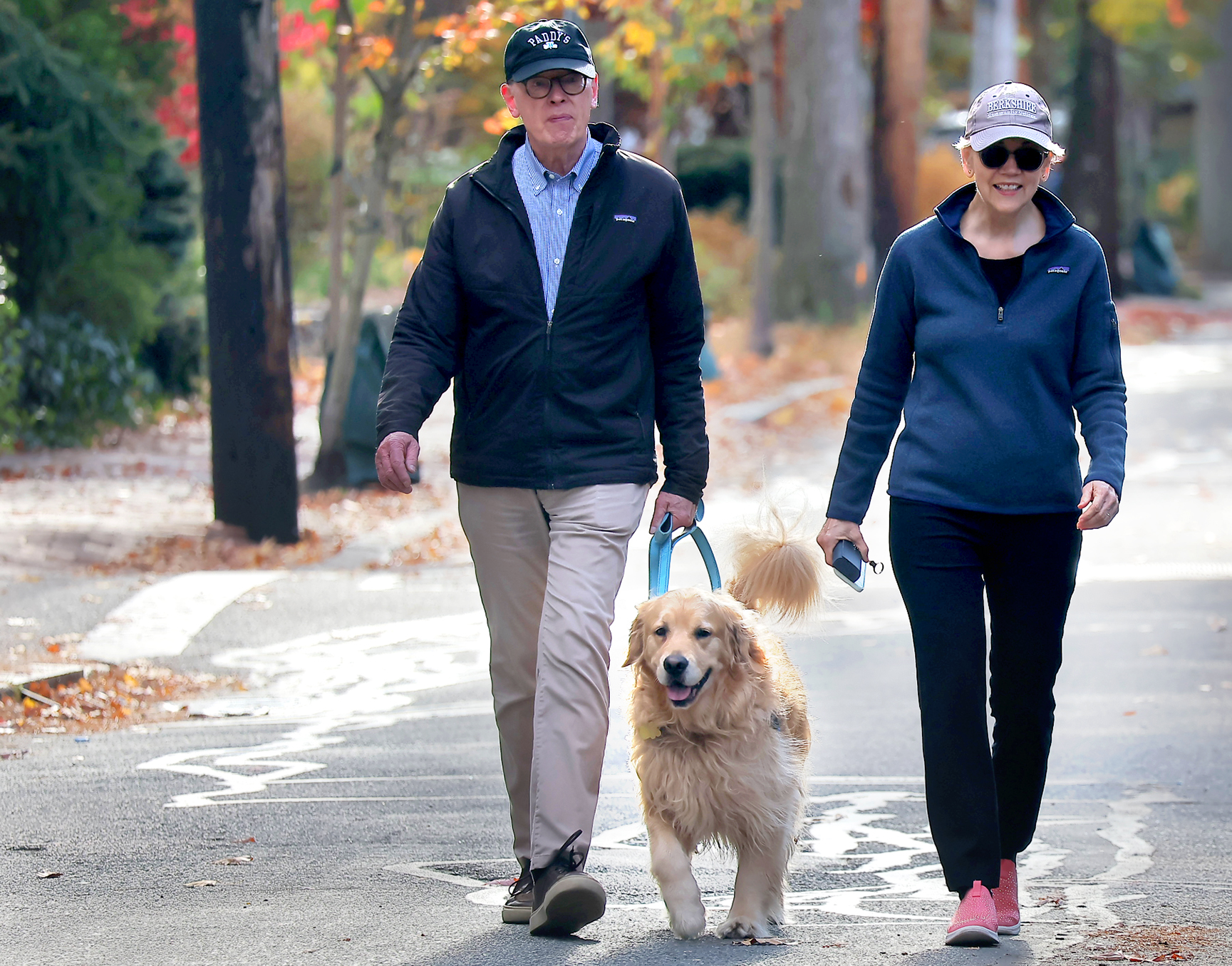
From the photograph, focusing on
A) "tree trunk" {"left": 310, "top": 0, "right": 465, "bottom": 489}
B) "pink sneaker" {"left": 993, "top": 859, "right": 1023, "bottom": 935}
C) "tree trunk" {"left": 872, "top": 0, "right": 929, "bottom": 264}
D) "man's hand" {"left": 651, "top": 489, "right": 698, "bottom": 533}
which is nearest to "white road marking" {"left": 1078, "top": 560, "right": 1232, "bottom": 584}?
"tree trunk" {"left": 310, "top": 0, "right": 465, "bottom": 489}

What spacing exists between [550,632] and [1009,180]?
1.57 meters

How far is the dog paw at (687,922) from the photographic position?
4520mm

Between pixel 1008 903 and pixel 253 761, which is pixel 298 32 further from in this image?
pixel 1008 903

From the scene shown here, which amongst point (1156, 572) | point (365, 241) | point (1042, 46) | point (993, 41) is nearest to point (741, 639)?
point (1156, 572)

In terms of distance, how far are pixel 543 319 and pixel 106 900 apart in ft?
6.34

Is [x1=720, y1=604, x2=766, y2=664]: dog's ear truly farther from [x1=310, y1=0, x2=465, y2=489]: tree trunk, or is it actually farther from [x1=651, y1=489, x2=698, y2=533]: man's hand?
[x1=310, y1=0, x2=465, y2=489]: tree trunk

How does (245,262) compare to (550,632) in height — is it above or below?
above

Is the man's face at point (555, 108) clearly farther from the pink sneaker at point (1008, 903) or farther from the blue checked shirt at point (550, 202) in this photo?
the pink sneaker at point (1008, 903)

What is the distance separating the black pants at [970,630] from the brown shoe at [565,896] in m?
0.84

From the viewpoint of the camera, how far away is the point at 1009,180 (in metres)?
4.47

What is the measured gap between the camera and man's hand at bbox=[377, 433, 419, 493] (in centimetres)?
477

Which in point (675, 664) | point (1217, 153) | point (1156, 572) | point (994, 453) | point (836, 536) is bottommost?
point (1156, 572)

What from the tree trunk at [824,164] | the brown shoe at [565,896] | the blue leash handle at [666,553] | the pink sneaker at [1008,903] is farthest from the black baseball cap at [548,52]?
the tree trunk at [824,164]

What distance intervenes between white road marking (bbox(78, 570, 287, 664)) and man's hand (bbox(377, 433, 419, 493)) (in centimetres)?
469
